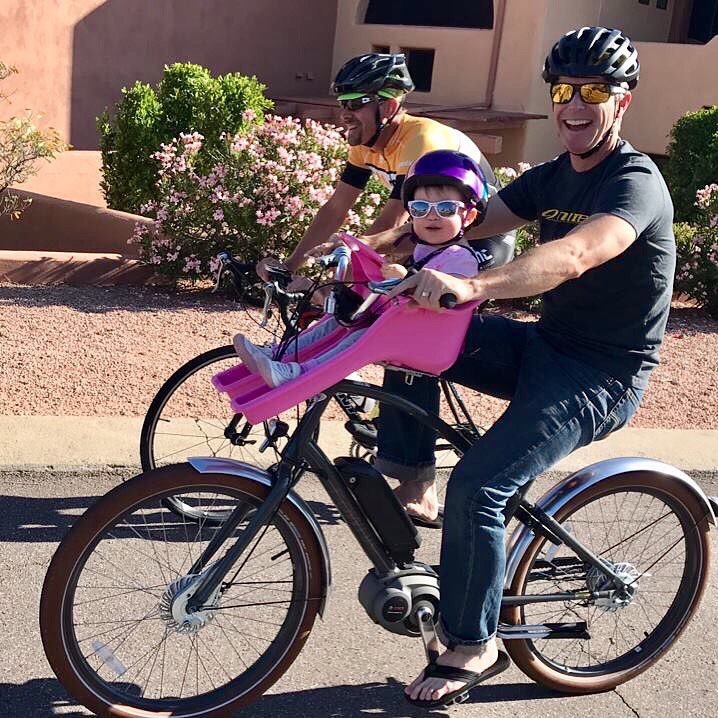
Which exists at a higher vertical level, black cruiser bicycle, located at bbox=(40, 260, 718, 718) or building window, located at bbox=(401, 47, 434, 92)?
building window, located at bbox=(401, 47, 434, 92)

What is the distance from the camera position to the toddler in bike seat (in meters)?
3.12

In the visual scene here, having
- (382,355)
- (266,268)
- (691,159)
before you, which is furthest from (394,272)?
(691,159)

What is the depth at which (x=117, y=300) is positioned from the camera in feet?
25.6

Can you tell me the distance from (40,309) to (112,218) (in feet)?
8.63

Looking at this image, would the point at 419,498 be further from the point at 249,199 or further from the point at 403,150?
the point at 249,199

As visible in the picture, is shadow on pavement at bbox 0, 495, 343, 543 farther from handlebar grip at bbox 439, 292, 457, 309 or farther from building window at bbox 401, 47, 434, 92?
building window at bbox 401, 47, 434, 92

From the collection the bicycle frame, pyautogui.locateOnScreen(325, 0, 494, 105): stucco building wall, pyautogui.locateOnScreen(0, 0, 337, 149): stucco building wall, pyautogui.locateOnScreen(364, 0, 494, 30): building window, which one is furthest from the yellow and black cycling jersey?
pyautogui.locateOnScreen(364, 0, 494, 30): building window

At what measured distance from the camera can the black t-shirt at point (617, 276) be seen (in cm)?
310

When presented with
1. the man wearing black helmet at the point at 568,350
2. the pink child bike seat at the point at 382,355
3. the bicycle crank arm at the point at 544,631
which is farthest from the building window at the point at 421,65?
the pink child bike seat at the point at 382,355

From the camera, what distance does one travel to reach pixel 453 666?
10.6ft

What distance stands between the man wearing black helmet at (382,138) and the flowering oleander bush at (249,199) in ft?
10.6

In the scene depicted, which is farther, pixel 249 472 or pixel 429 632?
pixel 429 632

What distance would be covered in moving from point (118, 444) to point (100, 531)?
235 cm

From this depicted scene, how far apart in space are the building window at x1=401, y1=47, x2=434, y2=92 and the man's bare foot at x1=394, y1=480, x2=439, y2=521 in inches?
505
